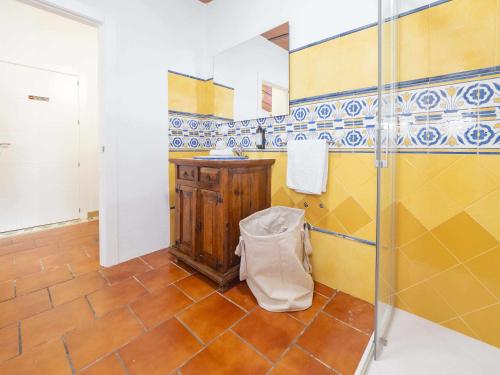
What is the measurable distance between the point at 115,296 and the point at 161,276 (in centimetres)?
32

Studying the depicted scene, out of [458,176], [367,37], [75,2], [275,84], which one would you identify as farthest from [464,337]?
[75,2]

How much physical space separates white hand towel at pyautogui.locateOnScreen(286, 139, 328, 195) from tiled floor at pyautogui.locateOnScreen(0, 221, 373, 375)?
2.32ft

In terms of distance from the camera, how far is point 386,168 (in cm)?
113

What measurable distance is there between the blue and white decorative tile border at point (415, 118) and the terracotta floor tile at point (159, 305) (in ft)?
4.16

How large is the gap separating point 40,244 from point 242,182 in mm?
2157

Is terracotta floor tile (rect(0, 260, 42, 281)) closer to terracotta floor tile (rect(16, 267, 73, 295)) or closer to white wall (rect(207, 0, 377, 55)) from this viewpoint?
terracotta floor tile (rect(16, 267, 73, 295))

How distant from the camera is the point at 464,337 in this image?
1.18 meters

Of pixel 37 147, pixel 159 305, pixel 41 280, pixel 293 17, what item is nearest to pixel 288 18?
pixel 293 17

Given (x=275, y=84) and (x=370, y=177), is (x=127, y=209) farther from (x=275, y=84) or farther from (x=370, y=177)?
(x=370, y=177)

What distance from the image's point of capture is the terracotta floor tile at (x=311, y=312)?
132 centimetres

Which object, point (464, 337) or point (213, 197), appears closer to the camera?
point (464, 337)

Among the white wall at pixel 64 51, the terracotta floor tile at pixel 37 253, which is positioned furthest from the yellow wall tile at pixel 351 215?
the white wall at pixel 64 51

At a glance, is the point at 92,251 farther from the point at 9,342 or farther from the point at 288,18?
the point at 288,18

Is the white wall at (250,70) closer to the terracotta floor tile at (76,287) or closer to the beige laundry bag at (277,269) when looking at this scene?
the beige laundry bag at (277,269)
